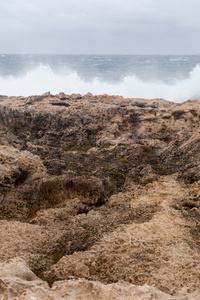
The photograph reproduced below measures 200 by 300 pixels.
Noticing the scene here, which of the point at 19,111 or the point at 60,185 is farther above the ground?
the point at 19,111

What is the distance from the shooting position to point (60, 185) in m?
11.9

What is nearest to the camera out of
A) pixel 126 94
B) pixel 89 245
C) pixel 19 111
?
pixel 89 245

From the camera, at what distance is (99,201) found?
11.6 meters

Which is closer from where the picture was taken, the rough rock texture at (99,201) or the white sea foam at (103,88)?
the rough rock texture at (99,201)

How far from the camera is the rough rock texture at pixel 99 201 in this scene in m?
5.50

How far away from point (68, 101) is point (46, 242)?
16.7 meters

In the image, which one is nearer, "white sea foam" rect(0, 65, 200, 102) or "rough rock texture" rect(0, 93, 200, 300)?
"rough rock texture" rect(0, 93, 200, 300)

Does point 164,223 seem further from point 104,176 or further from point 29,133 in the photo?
point 29,133

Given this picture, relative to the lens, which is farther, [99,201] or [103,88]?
[103,88]

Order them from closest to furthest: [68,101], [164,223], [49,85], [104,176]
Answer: [164,223]
[104,176]
[68,101]
[49,85]

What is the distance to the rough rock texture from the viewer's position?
5.50 m

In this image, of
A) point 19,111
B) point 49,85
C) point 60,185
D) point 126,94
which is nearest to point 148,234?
point 60,185

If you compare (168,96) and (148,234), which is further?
(168,96)

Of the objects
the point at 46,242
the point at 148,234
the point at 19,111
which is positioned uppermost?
the point at 19,111
